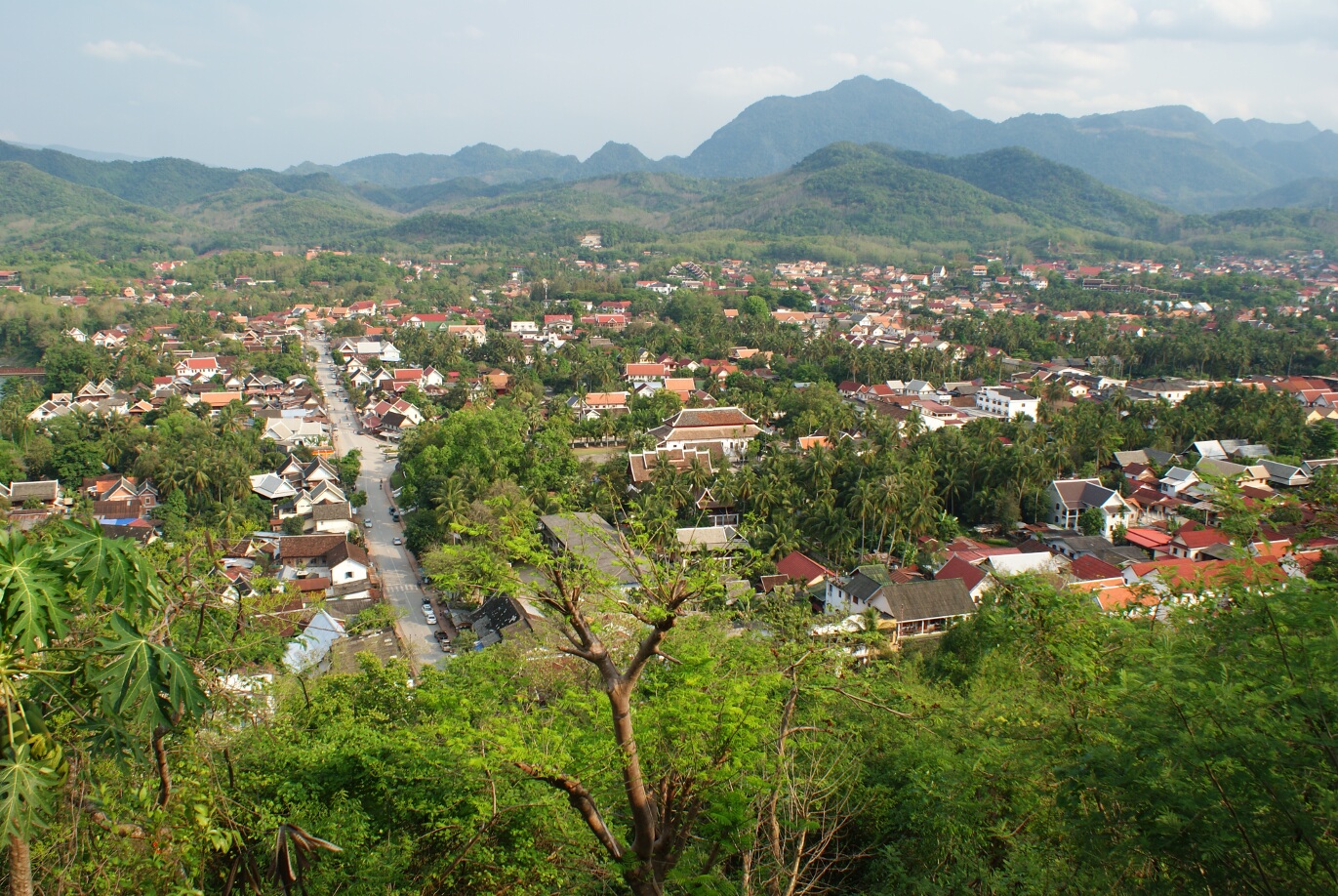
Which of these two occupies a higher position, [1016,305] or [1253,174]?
[1253,174]

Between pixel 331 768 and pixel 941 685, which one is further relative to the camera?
pixel 941 685

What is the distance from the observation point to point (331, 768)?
207 inches

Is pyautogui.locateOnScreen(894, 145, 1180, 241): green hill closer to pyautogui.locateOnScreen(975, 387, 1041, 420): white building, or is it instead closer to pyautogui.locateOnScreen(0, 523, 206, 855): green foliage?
pyautogui.locateOnScreen(975, 387, 1041, 420): white building

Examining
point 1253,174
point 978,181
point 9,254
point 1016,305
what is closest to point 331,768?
point 1016,305

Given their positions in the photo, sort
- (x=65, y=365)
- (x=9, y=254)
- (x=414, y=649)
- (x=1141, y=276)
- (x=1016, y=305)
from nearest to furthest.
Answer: (x=414, y=649) → (x=65, y=365) → (x=1016, y=305) → (x=1141, y=276) → (x=9, y=254)

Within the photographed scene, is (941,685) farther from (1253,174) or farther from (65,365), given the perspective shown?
(1253,174)

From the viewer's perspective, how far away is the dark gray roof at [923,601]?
42.9 ft

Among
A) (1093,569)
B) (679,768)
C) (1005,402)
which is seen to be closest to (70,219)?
(1005,402)

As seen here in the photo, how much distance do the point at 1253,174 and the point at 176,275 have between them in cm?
19311

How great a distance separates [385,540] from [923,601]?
11180mm

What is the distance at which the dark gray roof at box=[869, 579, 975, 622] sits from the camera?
42.9ft

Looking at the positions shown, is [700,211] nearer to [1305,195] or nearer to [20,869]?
[1305,195]

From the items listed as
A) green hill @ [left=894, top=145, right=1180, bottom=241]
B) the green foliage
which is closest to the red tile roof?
the green foliage

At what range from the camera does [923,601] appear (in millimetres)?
13266
